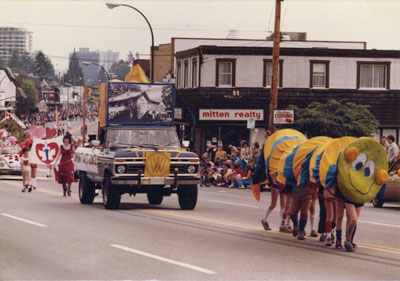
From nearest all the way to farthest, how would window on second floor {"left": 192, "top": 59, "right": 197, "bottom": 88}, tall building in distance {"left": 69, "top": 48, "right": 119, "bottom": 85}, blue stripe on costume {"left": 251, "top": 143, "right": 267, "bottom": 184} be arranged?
blue stripe on costume {"left": 251, "top": 143, "right": 267, "bottom": 184}
window on second floor {"left": 192, "top": 59, "right": 197, "bottom": 88}
tall building in distance {"left": 69, "top": 48, "right": 119, "bottom": 85}

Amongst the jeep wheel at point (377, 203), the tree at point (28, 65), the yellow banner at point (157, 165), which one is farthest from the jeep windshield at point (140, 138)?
the tree at point (28, 65)

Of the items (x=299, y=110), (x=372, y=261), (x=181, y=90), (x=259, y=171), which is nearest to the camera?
(x=372, y=261)

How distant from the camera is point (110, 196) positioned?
62.2ft

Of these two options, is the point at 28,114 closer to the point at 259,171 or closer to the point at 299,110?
the point at 299,110

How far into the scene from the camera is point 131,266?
10312mm

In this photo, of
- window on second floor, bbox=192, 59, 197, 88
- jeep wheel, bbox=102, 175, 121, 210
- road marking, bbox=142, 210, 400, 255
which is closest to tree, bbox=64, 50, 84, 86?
window on second floor, bbox=192, 59, 197, 88

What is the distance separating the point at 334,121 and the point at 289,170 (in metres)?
30.2

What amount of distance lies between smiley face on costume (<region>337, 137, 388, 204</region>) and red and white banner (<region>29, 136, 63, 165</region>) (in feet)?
53.7

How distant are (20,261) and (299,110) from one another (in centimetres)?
3491

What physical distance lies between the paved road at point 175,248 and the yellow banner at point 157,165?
929 millimetres

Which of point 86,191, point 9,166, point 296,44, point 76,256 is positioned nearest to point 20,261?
point 76,256

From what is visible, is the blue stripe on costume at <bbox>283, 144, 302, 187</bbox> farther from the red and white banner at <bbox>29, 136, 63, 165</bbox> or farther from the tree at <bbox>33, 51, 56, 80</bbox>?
the tree at <bbox>33, 51, 56, 80</bbox>

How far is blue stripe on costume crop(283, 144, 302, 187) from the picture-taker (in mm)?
12891

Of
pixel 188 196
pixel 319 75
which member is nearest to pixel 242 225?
pixel 188 196
